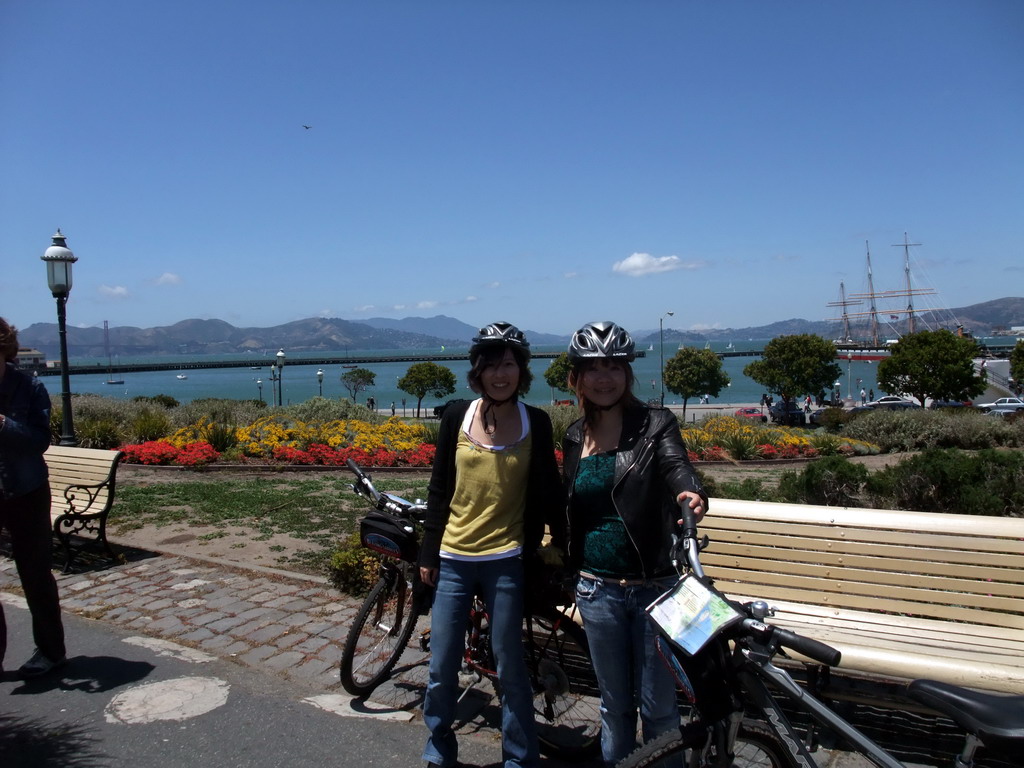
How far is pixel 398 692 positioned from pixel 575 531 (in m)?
1.88

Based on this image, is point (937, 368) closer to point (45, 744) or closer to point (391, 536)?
point (391, 536)

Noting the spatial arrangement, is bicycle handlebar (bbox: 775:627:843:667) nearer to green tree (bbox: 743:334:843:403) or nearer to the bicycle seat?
the bicycle seat

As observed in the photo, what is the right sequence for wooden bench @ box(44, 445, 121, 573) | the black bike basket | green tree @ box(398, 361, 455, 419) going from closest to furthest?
the black bike basket, wooden bench @ box(44, 445, 121, 573), green tree @ box(398, 361, 455, 419)

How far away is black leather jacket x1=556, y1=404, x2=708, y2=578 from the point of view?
2527mm

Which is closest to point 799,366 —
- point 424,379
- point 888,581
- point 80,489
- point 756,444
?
point 424,379

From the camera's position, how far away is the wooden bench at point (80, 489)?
6203mm

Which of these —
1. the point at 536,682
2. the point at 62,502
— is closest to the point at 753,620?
the point at 536,682

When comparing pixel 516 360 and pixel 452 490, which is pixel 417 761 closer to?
pixel 452 490

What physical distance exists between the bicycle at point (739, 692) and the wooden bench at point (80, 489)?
18.3ft

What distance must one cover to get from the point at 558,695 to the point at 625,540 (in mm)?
1335

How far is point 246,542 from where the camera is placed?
7.09 meters

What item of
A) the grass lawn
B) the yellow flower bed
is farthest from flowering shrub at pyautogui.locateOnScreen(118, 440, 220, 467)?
the yellow flower bed

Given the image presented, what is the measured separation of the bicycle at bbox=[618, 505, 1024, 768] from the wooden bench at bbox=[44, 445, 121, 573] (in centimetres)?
556

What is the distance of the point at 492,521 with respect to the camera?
9.68 feet
